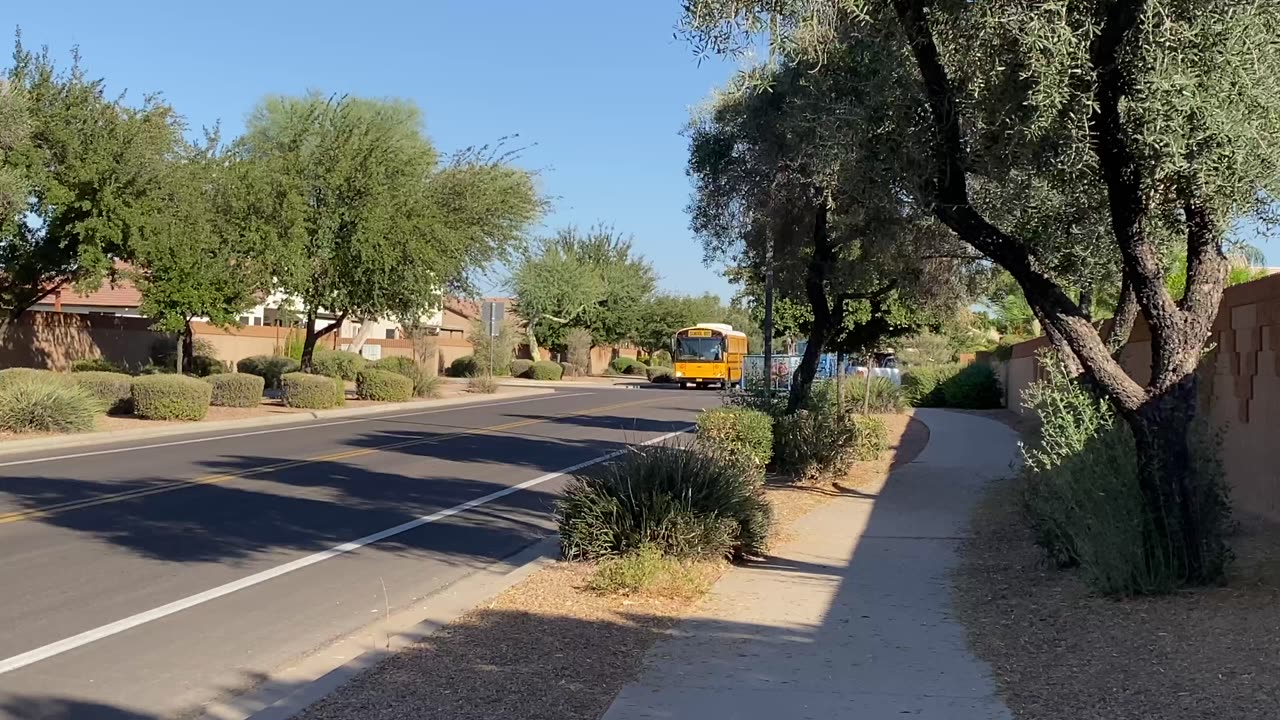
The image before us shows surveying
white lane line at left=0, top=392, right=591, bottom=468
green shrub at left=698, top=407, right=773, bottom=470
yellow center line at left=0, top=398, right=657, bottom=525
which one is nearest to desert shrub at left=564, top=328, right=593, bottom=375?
white lane line at left=0, top=392, right=591, bottom=468

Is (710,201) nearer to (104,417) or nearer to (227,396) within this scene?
(104,417)

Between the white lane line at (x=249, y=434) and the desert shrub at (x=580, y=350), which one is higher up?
the desert shrub at (x=580, y=350)

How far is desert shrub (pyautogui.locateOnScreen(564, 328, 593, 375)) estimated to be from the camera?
7131 centimetres

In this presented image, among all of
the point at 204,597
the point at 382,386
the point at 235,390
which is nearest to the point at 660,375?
the point at 382,386

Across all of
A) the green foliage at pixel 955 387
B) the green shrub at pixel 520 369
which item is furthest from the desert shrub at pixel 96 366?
the green shrub at pixel 520 369

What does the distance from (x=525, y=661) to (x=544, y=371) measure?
56617 millimetres

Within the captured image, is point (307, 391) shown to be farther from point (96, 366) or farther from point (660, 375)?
point (660, 375)

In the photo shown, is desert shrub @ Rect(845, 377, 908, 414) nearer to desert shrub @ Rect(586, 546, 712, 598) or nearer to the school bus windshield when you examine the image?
desert shrub @ Rect(586, 546, 712, 598)

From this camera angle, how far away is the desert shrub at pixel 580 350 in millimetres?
71312

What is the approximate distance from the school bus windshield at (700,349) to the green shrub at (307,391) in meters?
28.9

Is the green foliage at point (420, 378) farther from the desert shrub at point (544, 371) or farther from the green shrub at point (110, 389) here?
the desert shrub at point (544, 371)

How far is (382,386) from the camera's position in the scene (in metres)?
36.1

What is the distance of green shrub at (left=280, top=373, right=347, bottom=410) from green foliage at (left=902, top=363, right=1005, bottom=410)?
17954 millimetres

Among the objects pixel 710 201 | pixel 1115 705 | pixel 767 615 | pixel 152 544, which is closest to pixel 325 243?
pixel 710 201
